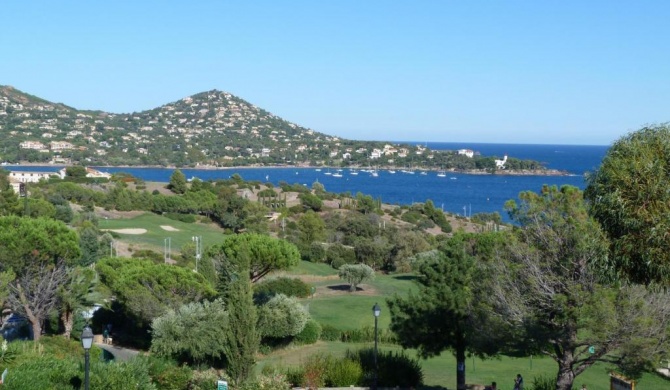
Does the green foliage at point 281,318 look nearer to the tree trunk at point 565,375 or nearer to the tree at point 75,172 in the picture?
the tree trunk at point 565,375

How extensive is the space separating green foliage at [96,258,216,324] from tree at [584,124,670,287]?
15.1 metres

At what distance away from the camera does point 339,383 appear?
17953 millimetres

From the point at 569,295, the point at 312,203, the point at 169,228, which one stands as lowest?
the point at 169,228

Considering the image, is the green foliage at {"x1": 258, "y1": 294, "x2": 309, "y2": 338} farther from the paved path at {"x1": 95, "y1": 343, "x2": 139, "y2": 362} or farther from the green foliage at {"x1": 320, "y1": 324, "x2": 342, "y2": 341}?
the paved path at {"x1": 95, "y1": 343, "x2": 139, "y2": 362}

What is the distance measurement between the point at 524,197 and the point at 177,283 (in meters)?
13.6

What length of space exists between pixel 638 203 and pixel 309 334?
16.1 metres

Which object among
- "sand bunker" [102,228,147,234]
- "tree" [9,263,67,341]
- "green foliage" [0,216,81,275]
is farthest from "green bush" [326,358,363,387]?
"sand bunker" [102,228,147,234]

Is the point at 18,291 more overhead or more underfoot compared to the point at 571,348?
more underfoot

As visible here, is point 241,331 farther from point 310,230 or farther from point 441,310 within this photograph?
point 310,230

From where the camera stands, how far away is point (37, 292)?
2483 cm

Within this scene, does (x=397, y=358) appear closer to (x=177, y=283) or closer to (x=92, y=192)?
(x=177, y=283)

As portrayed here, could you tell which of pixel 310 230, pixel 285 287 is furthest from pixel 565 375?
pixel 310 230

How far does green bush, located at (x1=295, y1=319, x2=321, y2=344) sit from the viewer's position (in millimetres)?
26484

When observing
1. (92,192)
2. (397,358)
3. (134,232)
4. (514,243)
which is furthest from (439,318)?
(92,192)
